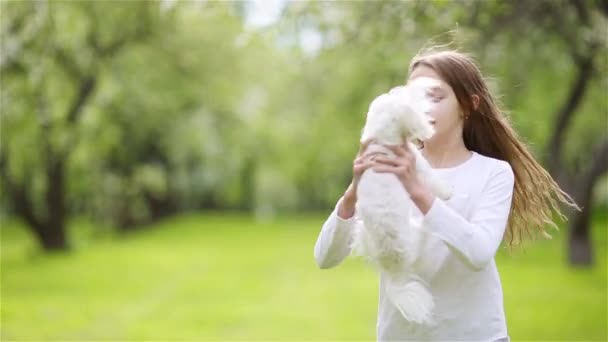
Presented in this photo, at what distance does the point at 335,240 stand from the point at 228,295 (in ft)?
35.3

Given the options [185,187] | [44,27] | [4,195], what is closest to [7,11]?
[44,27]

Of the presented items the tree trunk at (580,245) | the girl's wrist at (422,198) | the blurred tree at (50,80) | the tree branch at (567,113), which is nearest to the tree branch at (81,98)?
the blurred tree at (50,80)

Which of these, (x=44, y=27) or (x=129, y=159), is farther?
(x=129, y=159)

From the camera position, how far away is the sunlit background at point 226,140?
9.48 meters

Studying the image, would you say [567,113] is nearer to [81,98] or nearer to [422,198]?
[81,98]

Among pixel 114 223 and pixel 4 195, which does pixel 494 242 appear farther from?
pixel 114 223

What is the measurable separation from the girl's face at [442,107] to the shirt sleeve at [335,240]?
400mm

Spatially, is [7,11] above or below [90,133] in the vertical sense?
above

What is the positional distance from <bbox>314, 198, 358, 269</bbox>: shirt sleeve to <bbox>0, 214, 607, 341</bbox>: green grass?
14.7 ft

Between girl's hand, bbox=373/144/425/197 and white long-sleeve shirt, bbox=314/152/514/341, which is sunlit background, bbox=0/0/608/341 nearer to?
white long-sleeve shirt, bbox=314/152/514/341

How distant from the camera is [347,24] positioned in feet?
28.5

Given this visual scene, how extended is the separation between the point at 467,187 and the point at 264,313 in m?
8.97

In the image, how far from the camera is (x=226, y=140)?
24359mm

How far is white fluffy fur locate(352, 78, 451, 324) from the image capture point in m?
2.19
